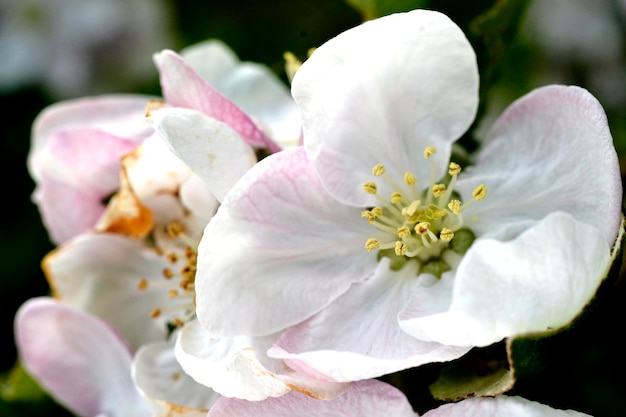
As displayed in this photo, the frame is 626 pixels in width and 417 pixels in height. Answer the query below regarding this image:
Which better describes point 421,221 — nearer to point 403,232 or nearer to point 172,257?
point 403,232

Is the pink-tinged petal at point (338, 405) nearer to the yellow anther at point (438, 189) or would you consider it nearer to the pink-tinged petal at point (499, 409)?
the pink-tinged petal at point (499, 409)

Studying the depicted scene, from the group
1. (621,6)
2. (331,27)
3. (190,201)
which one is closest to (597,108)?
(190,201)

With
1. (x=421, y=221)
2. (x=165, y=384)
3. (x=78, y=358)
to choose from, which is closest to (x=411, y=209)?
(x=421, y=221)

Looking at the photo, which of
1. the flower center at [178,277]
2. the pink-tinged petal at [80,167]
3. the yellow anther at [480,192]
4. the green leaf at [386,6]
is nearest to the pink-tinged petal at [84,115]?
the pink-tinged petal at [80,167]

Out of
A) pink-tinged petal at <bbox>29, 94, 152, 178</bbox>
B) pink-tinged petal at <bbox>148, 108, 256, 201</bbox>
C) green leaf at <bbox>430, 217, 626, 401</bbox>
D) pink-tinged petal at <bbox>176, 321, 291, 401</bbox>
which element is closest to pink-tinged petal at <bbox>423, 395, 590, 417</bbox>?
green leaf at <bbox>430, 217, 626, 401</bbox>

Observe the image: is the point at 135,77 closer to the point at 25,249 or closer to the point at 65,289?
the point at 25,249

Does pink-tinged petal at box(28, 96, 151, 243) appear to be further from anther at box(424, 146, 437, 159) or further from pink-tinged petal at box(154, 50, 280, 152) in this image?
anther at box(424, 146, 437, 159)
